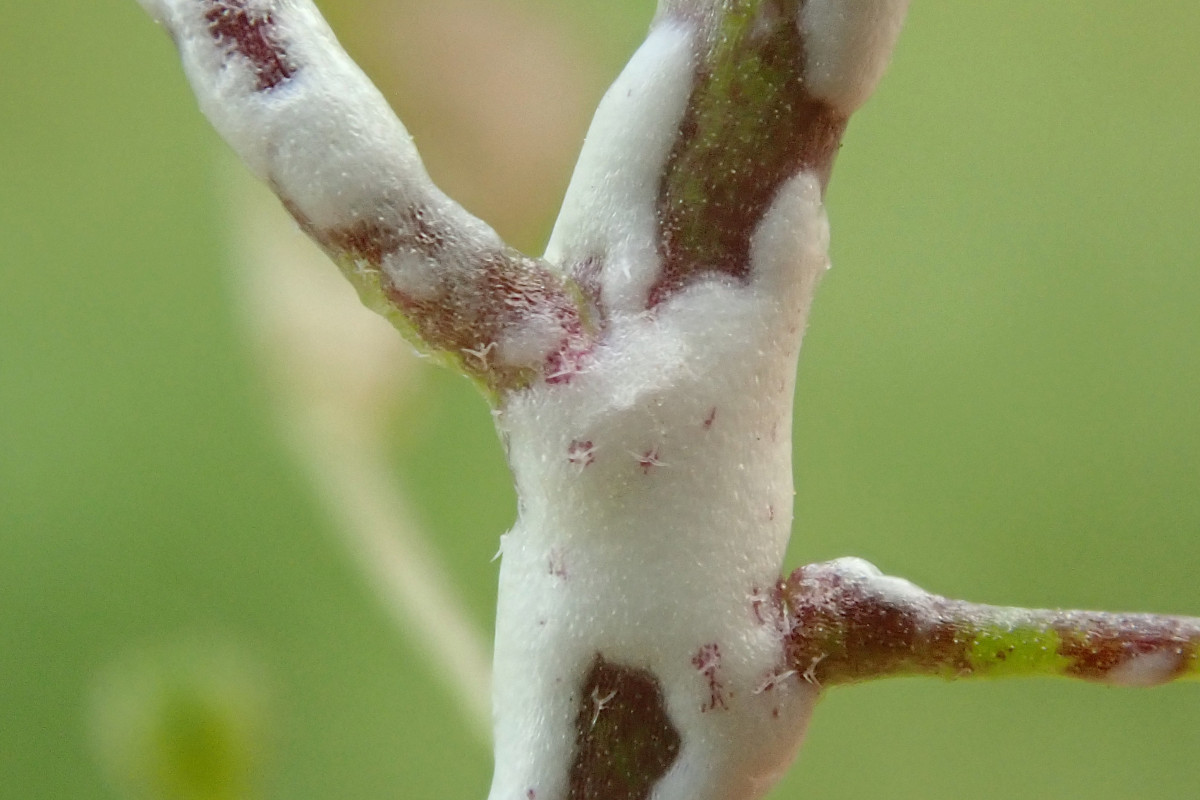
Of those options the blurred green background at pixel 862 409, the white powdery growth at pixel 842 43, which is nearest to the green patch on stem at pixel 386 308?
the white powdery growth at pixel 842 43

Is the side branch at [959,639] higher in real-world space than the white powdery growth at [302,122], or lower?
lower

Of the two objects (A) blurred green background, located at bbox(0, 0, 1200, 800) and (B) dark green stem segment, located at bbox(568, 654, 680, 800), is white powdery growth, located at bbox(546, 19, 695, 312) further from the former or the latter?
(A) blurred green background, located at bbox(0, 0, 1200, 800)

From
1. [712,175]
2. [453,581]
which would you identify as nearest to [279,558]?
[453,581]

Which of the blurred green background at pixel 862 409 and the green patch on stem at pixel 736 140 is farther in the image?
the blurred green background at pixel 862 409

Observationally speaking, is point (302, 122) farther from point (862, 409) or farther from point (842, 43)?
point (862, 409)

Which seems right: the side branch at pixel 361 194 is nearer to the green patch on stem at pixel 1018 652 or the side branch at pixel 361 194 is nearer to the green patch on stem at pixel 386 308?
the green patch on stem at pixel 386 308

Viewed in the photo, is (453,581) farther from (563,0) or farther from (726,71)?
(726,71)

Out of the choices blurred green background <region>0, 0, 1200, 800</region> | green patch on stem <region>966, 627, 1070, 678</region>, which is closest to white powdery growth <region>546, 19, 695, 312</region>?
green patch on stem <region>966, 627, 1070, 678</region>
